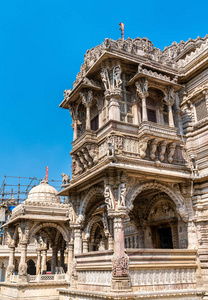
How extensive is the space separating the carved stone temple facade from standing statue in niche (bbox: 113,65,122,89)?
5 cm

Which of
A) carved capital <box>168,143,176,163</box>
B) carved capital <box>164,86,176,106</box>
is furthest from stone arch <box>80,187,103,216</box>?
carved capital <box>164,86,176,106</box>

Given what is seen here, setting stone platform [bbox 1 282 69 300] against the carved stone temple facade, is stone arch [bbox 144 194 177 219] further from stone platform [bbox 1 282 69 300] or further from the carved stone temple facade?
stone platform [bbox 1 282 69 300]

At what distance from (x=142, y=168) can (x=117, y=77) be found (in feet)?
15.2

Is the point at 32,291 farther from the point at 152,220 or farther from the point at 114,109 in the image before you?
the point at 114,109

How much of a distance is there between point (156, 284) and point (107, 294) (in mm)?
2147

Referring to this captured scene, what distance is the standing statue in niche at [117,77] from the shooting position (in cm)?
1494

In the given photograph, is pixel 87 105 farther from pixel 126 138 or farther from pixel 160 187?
pixel 160 187

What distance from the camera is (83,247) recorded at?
57.2 ft

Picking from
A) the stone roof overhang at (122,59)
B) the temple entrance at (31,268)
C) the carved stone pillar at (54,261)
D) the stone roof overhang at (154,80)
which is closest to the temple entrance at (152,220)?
the stone roof overhang at (154,80)

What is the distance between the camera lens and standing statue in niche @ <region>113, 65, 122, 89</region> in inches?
588

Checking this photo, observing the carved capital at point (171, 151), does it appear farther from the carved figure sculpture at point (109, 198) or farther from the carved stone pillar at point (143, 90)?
the carved figure sculpture at point (109, 198)

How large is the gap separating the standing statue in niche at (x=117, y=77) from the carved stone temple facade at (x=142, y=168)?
5 centimetres

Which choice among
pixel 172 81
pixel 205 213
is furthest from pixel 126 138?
pixel 205 213

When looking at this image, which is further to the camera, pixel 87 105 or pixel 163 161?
pixel 87 105
